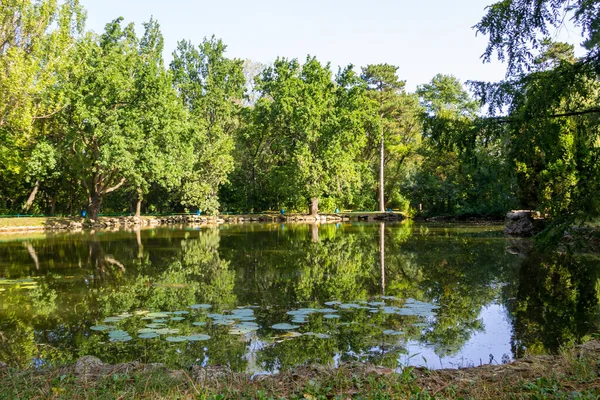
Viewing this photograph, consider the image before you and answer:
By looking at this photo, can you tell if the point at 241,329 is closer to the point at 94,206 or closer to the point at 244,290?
the point at 244,290

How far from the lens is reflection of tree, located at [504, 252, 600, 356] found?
6.59 meters

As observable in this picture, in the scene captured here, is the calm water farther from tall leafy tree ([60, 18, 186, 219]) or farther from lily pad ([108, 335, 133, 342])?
tall leafy tree ([60, 18, 186, 219])

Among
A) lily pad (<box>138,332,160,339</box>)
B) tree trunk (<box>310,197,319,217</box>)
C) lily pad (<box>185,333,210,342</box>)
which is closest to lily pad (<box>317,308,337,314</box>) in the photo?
lily pad (<box>185,333,210,342</box>)

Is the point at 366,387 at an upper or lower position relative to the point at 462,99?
lower

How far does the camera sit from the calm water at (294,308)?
6098 mm

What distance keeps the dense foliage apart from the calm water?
5.29 m

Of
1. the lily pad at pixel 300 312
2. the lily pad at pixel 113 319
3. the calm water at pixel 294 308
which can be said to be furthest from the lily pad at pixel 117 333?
the lily pad at pixel 300 312

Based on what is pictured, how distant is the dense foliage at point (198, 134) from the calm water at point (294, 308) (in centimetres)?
529

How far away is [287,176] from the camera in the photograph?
40.4 metres

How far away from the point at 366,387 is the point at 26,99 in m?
25.5

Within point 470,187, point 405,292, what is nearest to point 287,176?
point 470,187

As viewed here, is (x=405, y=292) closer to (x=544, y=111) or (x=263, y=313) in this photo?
(x=263, y=313)

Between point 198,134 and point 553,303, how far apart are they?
103 ft

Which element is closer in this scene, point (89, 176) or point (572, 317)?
point (572, 317)
